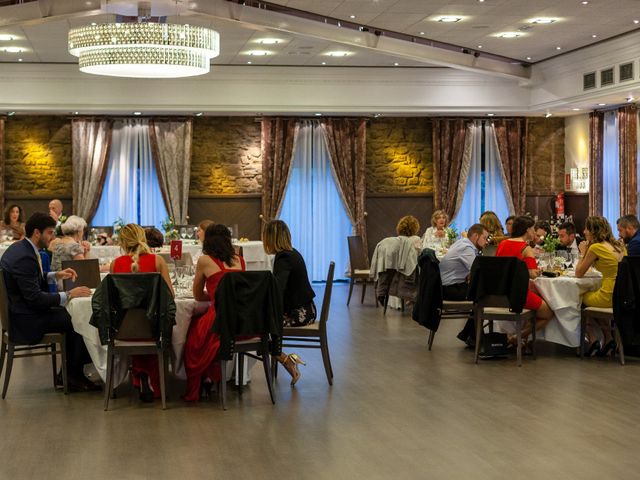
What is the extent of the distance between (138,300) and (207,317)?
0.56 metres

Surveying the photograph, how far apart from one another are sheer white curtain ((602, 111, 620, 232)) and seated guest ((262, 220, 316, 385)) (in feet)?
29.5

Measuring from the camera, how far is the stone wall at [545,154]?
57.2ft

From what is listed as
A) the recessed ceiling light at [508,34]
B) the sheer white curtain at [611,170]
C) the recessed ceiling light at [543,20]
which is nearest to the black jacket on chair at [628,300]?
the recessed ceiling light at [543,20]

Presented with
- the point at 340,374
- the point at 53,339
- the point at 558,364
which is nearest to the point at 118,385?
the point at 53,339

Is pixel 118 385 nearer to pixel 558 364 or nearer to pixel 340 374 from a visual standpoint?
pixel 340 374

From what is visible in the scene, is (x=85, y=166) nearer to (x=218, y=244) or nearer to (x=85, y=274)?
(x=85, y=274)

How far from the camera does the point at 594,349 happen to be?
912 centimetres

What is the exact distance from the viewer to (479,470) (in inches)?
209

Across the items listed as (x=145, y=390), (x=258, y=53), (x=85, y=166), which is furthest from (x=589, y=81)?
(x=145, y=390)

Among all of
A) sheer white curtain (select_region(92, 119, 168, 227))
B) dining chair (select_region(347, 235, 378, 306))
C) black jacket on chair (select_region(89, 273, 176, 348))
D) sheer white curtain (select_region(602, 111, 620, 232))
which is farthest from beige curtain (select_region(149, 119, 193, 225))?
black jacket on chair (select_region(89, 273, 176, 348))

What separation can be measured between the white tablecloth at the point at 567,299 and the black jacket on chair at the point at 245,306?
309cm

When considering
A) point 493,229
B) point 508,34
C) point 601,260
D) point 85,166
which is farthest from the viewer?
point 85,166

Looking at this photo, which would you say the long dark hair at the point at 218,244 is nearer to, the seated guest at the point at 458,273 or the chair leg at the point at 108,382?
the chair leg at the point at 108,382

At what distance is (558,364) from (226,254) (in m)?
3.24
